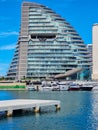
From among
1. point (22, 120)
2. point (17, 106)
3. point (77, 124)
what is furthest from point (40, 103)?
point (77, 124)

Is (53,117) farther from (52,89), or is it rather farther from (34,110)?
(52,89)

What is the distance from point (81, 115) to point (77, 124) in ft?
32.2

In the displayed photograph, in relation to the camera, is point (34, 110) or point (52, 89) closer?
point (34, 110)

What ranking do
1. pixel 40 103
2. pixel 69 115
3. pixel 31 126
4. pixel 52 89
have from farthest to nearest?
pixel 52 89 → pixel 40 103 → pixel 69 115 → pixel 31 126

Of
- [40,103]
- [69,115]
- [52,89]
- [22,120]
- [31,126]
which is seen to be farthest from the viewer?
[52,89]

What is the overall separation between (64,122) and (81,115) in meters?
8.80

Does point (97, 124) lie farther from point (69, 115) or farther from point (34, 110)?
point (34, 110)

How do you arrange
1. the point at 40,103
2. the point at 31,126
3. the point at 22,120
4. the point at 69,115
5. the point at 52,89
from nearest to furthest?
the point at 31,126 < the point at 22,120 < the point at 69,115 < the point at 40,103 < the point at 52,89

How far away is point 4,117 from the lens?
60.0 meters

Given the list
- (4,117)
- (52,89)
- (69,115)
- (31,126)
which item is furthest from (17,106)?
(52,89)

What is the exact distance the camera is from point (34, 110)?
68.8 m

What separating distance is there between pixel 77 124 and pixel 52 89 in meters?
144

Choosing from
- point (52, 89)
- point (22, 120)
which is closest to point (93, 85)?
point (52, 89)

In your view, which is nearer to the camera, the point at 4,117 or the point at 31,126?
the point at 31,126
